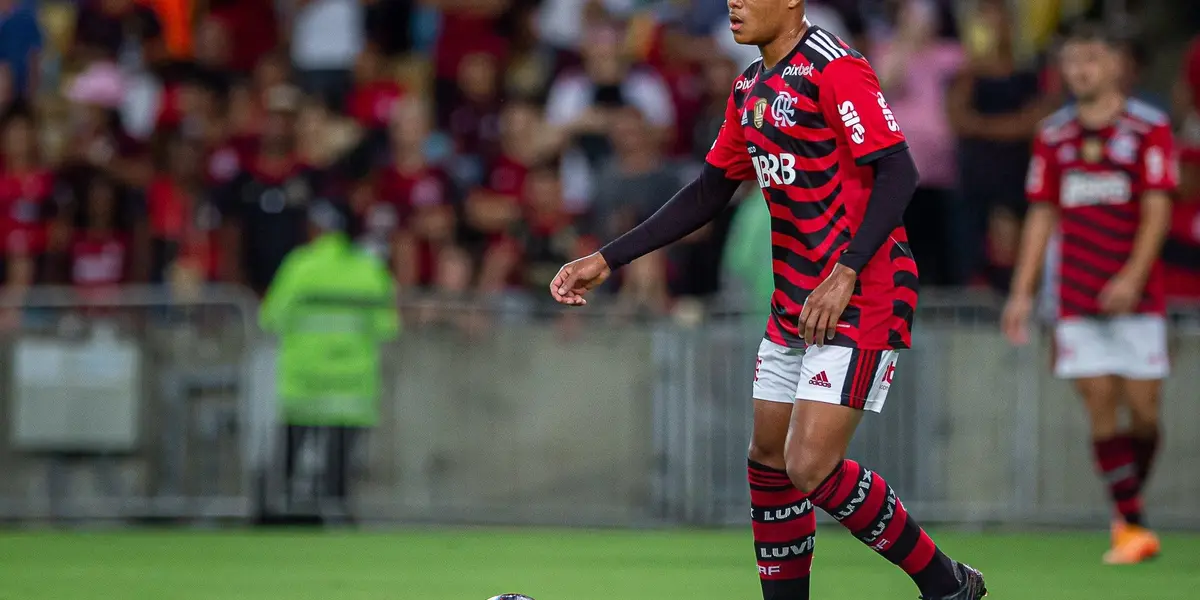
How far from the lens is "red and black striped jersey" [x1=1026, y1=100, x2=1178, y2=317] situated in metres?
9.49

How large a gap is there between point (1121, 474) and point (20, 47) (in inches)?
442

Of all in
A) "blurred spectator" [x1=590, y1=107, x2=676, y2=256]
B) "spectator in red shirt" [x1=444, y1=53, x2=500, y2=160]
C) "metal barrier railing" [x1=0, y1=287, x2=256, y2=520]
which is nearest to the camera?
"metal barrier railing" [x1=0, y1=287, x2=256, y2=520]

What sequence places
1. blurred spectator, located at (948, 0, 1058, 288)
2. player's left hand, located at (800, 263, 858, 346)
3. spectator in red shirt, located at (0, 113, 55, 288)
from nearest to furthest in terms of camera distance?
player's left hand, located at (800, 263, 858, 346), blurred spectator, located at (948, 0, 1058, 288), spectator in red shirt, located at (0, 113, 55, 288)

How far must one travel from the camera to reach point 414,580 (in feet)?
29.5

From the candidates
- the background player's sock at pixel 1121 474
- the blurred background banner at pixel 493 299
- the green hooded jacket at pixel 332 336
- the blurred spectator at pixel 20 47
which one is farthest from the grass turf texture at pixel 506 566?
the blurred spectator at pixel 20 47

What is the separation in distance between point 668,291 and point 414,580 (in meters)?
4.77

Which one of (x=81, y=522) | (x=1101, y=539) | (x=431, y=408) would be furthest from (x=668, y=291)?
(x=81, y=522)

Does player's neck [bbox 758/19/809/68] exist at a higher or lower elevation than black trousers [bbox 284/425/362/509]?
higher

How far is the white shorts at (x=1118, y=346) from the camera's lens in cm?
961

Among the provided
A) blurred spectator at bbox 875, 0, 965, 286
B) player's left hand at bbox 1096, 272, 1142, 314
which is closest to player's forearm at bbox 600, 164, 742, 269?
player's left hand at bbox 1096, 272, 1142, 314

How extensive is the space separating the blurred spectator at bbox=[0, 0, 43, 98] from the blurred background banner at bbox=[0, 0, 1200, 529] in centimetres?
126

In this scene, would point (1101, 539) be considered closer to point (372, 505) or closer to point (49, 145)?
point (372, 505)

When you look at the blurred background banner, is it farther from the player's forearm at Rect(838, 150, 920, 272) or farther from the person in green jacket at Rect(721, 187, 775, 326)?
the player's forearm at Rect(838, 150, 920, 272)

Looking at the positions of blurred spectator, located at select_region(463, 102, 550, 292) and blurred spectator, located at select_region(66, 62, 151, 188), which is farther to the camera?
blurred spectator, located at select_region(66, 62, 151, 188)
